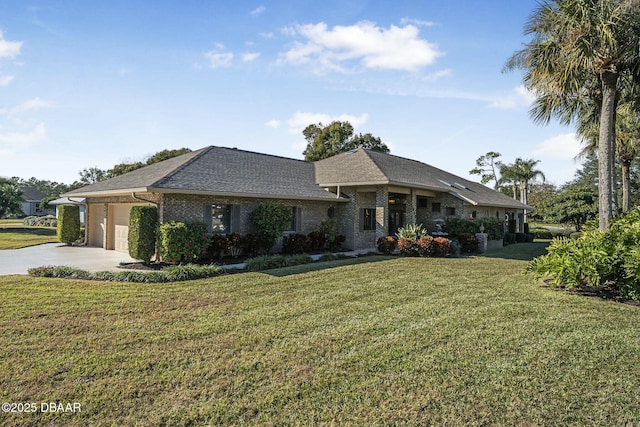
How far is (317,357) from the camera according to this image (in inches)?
187

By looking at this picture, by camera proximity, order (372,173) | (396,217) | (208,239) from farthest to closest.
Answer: (396,217) → (372,173) → (208,239)

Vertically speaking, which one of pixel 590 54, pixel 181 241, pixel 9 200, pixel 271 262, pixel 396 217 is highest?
pixel 590 54

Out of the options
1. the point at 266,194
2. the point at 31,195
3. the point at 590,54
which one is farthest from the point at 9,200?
the point at 590,54

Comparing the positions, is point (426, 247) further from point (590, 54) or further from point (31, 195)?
point (31, 195)

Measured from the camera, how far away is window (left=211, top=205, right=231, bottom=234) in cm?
1394

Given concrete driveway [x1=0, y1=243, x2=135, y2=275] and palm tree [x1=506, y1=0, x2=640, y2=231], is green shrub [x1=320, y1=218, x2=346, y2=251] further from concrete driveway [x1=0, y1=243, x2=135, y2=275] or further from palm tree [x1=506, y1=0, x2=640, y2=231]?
palm tree [x1=506, y1=0, x2=640, y2=231]

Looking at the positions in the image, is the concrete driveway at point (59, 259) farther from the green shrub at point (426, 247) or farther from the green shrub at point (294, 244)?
the green shrub at point (426, 247)

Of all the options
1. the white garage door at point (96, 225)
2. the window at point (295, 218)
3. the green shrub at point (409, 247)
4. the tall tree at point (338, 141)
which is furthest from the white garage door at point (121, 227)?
the tall tree at point (338, 141)

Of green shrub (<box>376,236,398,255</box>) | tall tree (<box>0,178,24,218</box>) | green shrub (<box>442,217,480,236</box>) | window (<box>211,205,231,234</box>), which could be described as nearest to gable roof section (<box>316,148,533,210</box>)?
green shrub (<box>442,217,480,236</box>)

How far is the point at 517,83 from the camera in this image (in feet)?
48.4

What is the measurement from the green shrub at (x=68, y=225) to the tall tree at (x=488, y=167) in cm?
5580

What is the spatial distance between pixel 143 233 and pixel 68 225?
368 inches

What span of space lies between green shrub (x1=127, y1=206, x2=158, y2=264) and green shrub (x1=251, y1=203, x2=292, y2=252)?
3897 millimetres

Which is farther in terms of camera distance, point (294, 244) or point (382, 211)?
point (382, 211)
